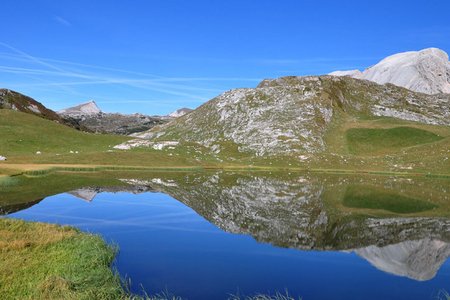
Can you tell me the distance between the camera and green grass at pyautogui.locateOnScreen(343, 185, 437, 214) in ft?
173

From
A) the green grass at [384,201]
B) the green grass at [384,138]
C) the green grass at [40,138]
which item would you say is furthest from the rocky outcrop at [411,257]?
the green grass at [40,138]

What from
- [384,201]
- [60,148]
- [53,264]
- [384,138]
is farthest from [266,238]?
[384,138]

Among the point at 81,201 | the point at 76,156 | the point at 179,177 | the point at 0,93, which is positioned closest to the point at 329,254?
the point at 81,201

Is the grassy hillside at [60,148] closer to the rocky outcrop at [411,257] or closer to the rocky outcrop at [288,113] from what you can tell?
the rocky outcrop at [288,113]

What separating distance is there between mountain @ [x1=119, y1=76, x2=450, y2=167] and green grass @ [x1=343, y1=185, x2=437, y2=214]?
4393cm

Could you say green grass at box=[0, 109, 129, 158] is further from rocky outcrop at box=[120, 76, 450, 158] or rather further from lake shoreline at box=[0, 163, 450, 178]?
rocky outcrop at box=[120, 76, 450, 158]

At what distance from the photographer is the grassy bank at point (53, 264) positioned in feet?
60.6

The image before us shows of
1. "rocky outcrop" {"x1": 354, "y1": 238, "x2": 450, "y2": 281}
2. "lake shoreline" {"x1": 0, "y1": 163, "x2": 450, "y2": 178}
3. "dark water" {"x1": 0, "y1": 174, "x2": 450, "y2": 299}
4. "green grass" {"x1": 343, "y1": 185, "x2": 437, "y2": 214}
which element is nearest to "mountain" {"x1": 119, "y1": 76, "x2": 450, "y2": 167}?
"lake shoreline" {"x1": 0, "y1": 163, "x2": 450, "y2": 178}

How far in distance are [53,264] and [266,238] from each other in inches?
692

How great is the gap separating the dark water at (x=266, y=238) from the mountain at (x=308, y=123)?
2230 inches

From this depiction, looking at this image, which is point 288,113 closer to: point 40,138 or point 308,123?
point 308,123

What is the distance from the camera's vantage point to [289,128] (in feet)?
439

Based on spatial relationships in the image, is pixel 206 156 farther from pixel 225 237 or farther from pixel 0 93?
pixel 0 93

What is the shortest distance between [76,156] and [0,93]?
120818mm
